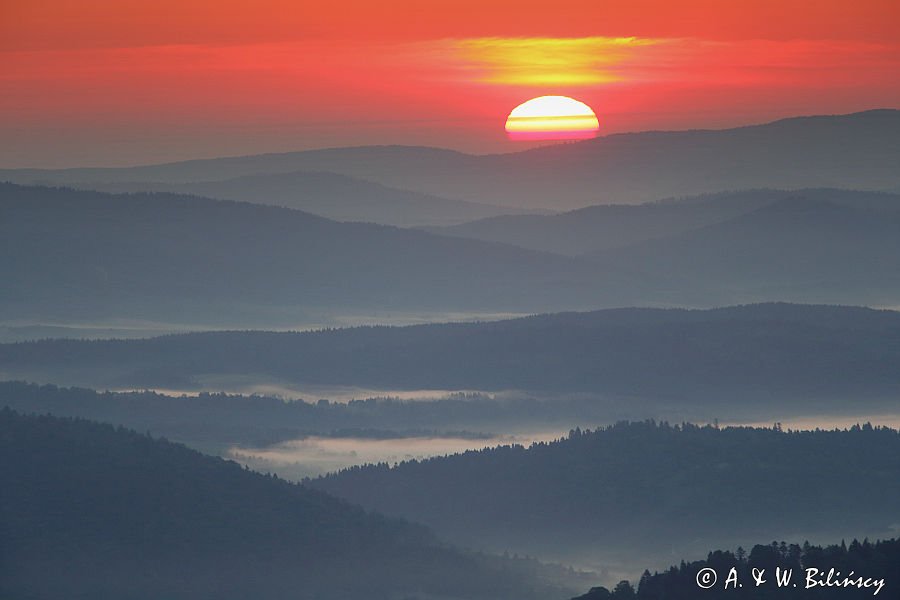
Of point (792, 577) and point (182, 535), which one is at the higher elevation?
point (182, 535)

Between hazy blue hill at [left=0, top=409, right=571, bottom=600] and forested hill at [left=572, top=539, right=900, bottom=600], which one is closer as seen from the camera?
forested hill at [left=572, top=539, right=900, bottom=600]

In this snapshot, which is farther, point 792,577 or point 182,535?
point 182,535

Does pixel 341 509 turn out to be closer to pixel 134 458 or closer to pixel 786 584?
pixel 134 458

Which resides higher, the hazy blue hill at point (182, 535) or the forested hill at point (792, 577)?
the hazy blue hill at point (182, 535)

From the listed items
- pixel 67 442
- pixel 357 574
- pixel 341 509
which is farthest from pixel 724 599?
pixel 67 442

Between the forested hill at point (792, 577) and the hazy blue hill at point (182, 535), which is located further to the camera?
the hazy blue hill at point (182, 535)
